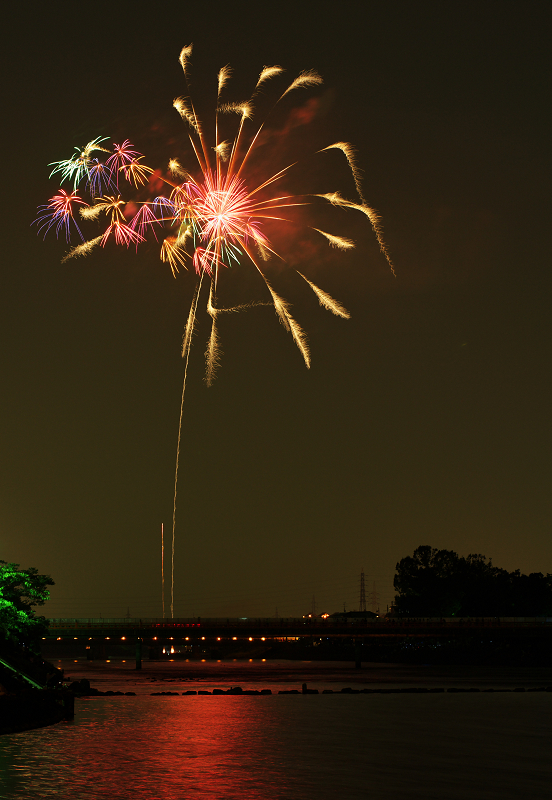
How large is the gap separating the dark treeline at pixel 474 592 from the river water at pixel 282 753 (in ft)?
389

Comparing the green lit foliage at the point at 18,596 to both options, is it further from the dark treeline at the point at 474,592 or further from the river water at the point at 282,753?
the dark treeline at the point at 474,592

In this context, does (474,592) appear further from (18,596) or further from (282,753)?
(282,753)

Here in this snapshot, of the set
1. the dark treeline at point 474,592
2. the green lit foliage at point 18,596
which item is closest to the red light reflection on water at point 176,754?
the green lit foliage at point 18,596

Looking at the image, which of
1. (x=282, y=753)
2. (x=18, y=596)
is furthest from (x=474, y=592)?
(x=282, y=753)

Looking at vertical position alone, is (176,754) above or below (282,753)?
above

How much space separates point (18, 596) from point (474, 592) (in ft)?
422

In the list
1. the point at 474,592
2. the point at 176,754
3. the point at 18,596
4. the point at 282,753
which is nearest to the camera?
the point at 176,754

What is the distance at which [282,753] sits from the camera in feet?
141

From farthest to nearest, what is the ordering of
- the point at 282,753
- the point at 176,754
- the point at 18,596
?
1. the point at 18,596
2. the point at 282,753
3. the point at 176,754

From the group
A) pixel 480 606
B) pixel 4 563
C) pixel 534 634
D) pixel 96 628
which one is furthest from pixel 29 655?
pixel 480 606

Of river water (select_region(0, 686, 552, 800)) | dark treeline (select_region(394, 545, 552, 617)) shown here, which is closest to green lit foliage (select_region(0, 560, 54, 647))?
river water (select_region(0, 686, 552, 800))

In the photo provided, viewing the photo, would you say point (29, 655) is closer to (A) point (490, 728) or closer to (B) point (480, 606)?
(A) point (490, 728)

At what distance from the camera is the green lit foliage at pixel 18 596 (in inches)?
2950

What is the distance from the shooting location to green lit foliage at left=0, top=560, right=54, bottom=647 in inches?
2950
